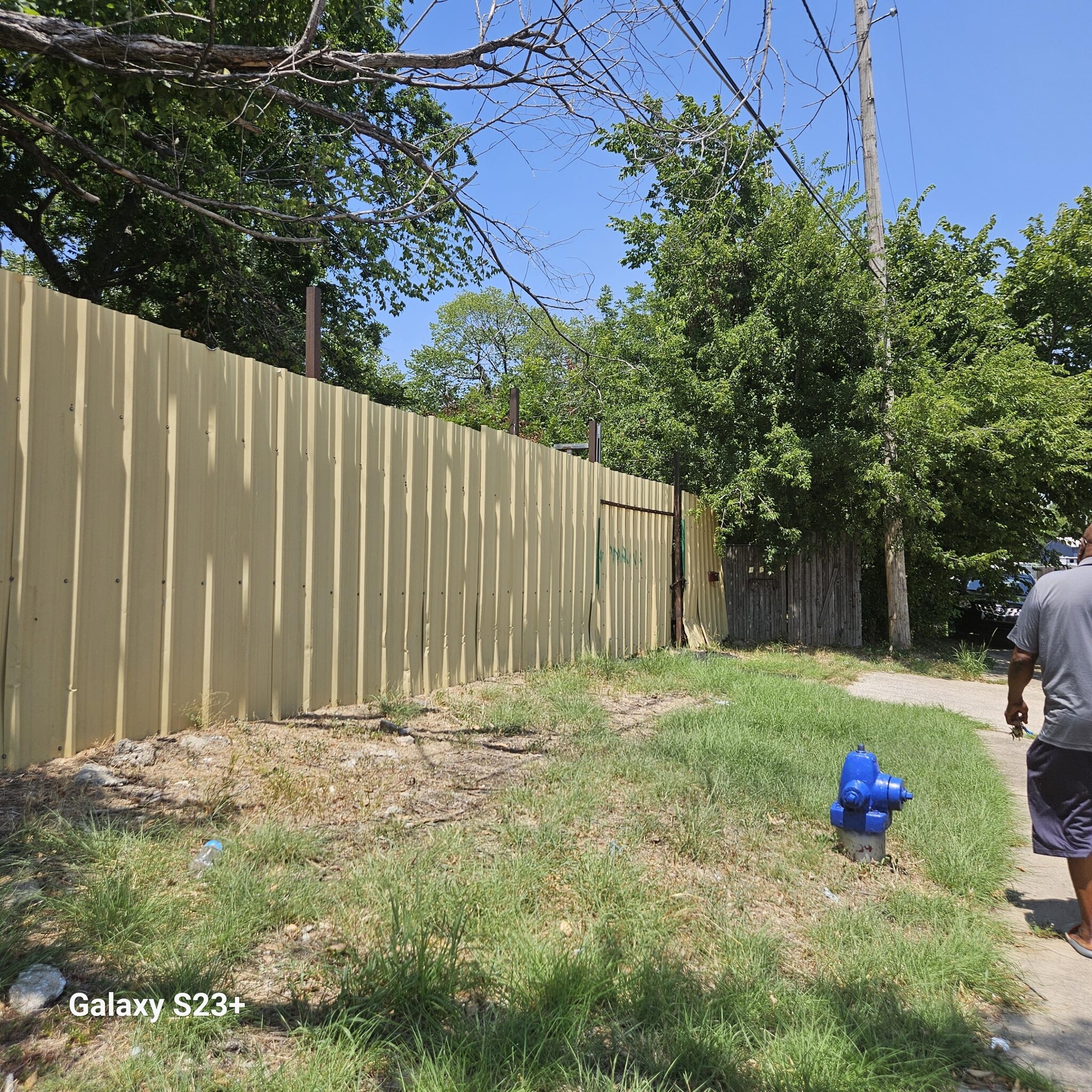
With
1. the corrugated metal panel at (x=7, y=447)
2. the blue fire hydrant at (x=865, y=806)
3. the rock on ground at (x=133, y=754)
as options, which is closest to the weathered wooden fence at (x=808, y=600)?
the blue fire hydrant at (x=865, y=806)

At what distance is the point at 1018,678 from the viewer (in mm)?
3791

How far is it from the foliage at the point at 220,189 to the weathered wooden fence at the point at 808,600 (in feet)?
23.5

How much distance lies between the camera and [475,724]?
5.76 meters

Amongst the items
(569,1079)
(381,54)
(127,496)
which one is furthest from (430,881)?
(381,54)

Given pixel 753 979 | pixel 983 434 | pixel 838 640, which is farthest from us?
pixel 838 640

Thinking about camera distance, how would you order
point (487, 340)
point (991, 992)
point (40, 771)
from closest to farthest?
point (991, 992) < point (40, 771) < point (487, 340)

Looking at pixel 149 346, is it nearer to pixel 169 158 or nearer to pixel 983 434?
pixel 169 158

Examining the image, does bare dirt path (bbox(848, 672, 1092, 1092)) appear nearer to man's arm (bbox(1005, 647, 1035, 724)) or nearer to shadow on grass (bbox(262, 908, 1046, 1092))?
shadow on grass (bbox(262, 908, 1046, 1092))

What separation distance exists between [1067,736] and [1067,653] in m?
0.35

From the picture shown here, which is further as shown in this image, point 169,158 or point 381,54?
point 169,158

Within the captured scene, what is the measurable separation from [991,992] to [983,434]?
34.5ft

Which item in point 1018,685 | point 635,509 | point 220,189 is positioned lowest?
point 1018,685

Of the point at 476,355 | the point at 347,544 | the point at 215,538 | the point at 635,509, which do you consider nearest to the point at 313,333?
the point at 347,544

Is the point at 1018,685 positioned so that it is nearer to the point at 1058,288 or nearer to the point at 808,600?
the point at 808,600
